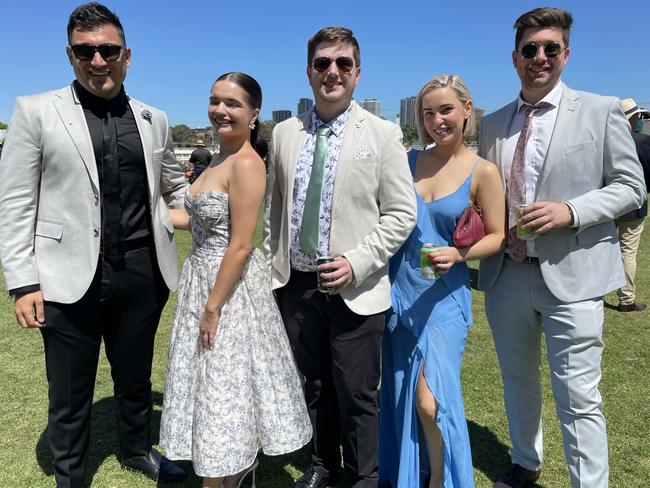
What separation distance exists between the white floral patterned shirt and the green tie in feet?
0.07

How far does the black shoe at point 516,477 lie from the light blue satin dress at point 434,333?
1.59ft

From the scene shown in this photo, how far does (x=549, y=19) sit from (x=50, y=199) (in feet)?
9.08

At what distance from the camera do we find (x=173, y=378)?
272 cm

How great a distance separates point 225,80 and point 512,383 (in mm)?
2379

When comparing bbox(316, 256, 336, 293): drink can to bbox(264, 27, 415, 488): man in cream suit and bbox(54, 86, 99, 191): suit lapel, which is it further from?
bbox(54, 86, 99, 191): suit lapel

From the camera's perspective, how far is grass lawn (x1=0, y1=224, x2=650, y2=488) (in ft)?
10.8

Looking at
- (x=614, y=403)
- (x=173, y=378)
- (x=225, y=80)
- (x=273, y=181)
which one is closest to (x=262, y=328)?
(x=173, y=378)

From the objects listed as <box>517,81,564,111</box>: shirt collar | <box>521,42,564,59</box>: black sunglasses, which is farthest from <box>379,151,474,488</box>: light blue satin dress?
<box>521,42,564,59</box>: black sunglasses

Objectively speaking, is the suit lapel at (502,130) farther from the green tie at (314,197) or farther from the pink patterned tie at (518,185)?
the green tie at (314,197)

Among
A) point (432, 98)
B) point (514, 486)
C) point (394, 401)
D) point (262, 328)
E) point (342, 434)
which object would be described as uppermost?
point (432, 98)

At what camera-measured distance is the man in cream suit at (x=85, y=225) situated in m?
2.68

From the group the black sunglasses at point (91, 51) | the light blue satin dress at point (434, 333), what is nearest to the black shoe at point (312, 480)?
the light blue satin dress at point (434, 333)

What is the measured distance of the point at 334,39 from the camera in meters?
2.64

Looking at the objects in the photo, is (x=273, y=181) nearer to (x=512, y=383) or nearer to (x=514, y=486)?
(x=512, y=383)
